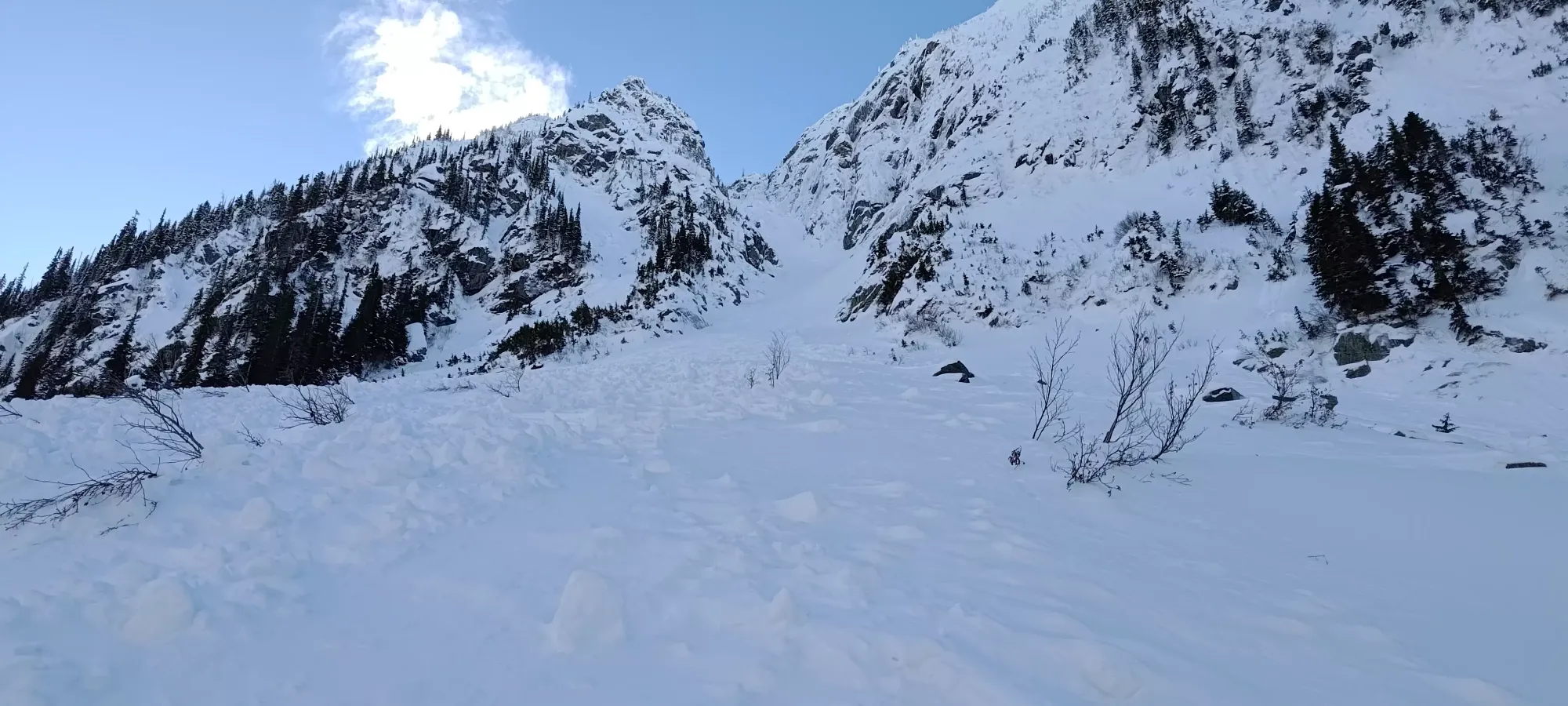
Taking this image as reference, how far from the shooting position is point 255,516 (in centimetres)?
343

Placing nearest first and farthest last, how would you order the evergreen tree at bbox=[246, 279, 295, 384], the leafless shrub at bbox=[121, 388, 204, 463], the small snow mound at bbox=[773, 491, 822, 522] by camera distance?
the small snow mound at bbox=[773, 491, 822, 522] → the leafless shrub at bbox=[121, 388, 204, 463] → the evergreen tree at bbox=[246, 279, 295, 384]

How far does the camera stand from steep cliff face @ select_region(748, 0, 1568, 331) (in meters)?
12.5

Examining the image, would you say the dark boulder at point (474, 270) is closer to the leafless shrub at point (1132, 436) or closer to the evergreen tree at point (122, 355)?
the evergreen tree at point (122, 355)

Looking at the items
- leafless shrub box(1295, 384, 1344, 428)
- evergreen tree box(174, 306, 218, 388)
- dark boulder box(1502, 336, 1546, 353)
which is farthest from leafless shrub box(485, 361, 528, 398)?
evergreen tree box(174, 306, 218, 388)

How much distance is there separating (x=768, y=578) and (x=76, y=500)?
429 centimetres

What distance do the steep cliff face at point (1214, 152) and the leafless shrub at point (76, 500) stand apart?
16954 mm

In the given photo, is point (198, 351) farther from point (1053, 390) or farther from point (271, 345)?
point (1053, 390)

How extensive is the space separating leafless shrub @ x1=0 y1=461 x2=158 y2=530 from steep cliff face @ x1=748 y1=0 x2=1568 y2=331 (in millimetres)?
16954

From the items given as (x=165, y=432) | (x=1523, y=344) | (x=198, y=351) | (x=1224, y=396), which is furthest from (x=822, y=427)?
(x=198, y=351)

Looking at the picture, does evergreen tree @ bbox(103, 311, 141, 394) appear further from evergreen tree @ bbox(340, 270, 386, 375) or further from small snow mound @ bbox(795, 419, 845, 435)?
small snow mound @ bbox(795, 419, 845, 435)

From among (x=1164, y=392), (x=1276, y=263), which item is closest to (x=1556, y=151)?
(x=1276, y=263)

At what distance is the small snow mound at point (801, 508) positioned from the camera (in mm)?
3879

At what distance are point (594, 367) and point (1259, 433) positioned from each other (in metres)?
13.7

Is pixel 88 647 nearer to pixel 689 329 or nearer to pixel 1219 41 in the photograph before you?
pixel 689 329
